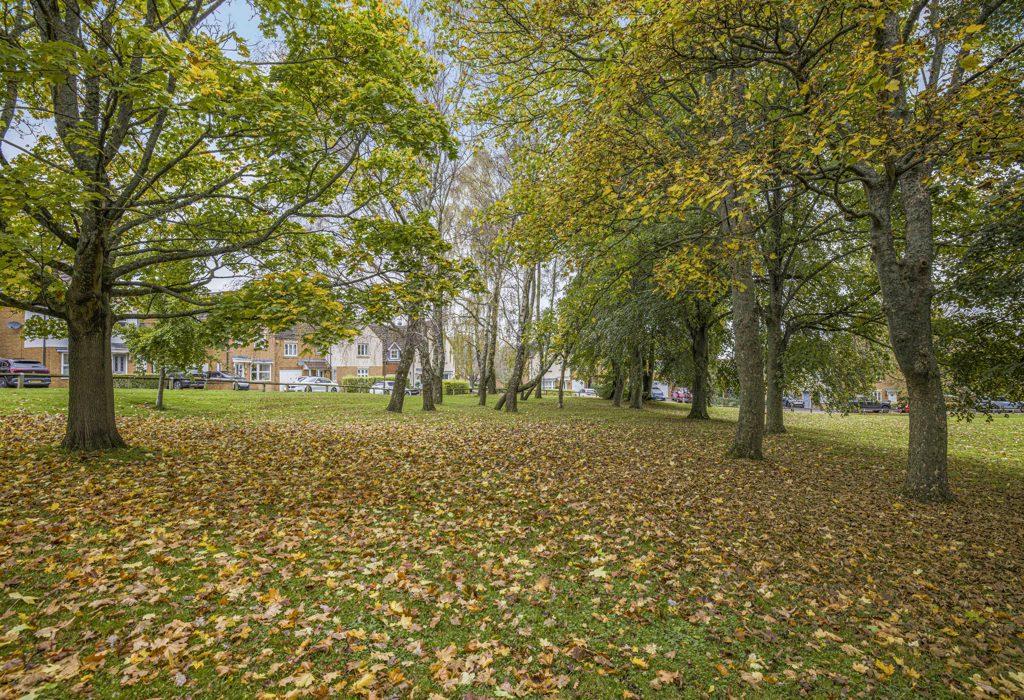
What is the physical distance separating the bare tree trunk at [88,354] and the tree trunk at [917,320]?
14184 millimetres

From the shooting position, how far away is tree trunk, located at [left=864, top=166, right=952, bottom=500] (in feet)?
27.4

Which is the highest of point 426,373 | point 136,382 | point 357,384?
point 426,373

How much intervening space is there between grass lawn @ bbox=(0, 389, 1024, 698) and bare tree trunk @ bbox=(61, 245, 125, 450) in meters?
0.64

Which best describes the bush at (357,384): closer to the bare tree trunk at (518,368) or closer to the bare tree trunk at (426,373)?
the bare tree trunk at (426,373)

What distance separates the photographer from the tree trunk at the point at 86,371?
344 inches

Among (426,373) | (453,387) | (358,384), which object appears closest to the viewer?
(426,373)

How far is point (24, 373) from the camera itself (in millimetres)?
29484

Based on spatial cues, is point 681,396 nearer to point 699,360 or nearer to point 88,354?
point 699,360

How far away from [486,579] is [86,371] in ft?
28.9

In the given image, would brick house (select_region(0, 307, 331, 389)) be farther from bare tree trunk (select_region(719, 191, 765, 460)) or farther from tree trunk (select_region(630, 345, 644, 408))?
bare tree trunk (select_region(719, 191, 765, 460))

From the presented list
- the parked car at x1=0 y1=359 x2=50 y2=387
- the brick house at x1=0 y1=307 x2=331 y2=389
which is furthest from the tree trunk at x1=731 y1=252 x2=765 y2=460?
the parked car at x1=0 y1=359 x2=50 y2=387

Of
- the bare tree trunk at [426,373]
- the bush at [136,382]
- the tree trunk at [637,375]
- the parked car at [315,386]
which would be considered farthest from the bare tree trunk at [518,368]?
the bush at [136,382]

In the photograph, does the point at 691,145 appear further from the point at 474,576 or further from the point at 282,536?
the point at 282,536

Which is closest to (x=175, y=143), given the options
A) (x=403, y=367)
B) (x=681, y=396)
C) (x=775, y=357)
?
(x=403, y=367)
